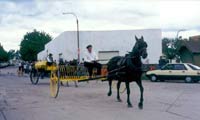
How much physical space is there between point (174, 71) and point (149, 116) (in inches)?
750

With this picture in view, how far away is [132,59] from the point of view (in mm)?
12484

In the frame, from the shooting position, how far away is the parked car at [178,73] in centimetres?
2833

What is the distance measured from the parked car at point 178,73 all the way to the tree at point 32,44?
7649cm

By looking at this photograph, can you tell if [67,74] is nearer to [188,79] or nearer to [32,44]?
[188,79]

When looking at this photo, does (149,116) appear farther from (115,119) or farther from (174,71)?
(174,71)

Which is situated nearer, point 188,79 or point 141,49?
point 141,49

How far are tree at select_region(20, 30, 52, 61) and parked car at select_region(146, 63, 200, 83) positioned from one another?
76485 mm

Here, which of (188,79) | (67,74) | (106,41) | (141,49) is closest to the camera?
(141,49)

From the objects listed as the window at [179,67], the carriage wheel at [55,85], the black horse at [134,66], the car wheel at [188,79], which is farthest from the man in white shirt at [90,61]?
the window at [179,67]

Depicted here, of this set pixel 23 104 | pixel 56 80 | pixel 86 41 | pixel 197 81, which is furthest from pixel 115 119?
Answer: pixel 86 41

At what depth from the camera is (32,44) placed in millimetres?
107250

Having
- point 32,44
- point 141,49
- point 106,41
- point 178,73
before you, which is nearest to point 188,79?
point 178,73

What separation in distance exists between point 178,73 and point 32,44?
82.1 m

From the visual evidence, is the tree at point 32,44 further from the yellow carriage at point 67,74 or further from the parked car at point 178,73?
the yellow carriage at point 67,74
